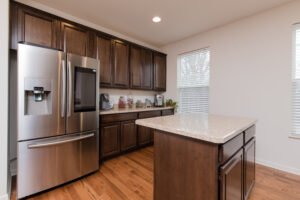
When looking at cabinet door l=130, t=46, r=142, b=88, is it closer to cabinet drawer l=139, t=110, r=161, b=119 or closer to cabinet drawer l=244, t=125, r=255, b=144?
cabinet drawer l=139, t=110, r=161, b=119

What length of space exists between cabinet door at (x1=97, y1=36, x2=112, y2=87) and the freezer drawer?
3.76 ft

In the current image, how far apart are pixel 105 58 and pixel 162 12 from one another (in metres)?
1.36

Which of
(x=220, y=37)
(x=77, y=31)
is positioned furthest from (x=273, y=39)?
(x=77, y=31)

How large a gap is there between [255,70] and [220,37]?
3.32ft

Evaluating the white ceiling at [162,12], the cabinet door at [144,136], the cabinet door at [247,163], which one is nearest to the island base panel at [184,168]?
the cabinet door at [247,163]

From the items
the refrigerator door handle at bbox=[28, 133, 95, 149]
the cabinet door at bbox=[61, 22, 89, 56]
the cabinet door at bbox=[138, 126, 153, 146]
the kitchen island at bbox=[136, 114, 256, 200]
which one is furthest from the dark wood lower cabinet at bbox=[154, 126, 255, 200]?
the cabinet door at bbox=[61, 22, 89, 56]

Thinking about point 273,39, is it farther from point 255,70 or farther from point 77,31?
point 77,31

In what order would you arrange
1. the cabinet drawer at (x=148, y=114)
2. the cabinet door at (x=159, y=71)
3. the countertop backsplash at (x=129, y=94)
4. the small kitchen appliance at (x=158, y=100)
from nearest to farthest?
the cabinet drawer at (x=148, y=114)
the countertop backsplash at (x=129, y=94)
the cabinet door at (x=159, y=71)
the small kitchen appliance at (x=158, y=100)

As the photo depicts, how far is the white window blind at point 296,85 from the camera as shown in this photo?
2.42 meters

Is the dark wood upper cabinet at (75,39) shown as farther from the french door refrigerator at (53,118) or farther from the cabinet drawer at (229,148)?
the cabinet drawer at (229,148)

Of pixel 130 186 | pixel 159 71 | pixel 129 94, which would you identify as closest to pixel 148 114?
pixel 129 94

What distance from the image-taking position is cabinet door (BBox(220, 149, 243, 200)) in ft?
3.69

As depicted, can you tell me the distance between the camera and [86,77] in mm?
2318

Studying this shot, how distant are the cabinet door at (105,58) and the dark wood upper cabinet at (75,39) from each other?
186mm
